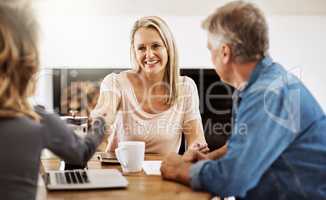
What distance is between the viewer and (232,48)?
1254mm

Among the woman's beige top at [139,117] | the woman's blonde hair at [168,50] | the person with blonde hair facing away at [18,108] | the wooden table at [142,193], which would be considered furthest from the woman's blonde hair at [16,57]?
the woman's blonde hair at [168,50]

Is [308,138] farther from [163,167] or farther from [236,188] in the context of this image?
[163,167]

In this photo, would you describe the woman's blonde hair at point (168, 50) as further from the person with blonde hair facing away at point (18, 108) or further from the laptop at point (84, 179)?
the person with blonde hair facing away at point (18, 108)

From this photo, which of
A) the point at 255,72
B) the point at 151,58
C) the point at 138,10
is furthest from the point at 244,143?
the point at 138,10

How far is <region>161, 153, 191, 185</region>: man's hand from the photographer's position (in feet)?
3.90

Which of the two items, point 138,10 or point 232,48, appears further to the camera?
point 138,10

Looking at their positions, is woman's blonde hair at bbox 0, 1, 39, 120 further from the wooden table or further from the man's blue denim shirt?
the man's blue denim shirt

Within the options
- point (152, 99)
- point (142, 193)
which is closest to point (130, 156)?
point (142, 193)

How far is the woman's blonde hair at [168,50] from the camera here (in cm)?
198

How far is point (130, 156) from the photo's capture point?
1337mm

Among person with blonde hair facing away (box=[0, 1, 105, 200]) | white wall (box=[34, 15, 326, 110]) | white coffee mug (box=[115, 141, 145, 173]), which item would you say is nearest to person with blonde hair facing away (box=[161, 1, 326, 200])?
white coffee mug (box=[115, 141, 145, 173])

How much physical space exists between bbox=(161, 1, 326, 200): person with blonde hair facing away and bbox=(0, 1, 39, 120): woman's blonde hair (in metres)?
0.51

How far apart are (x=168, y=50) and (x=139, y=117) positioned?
1.18ft

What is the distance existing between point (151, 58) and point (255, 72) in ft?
2.76
